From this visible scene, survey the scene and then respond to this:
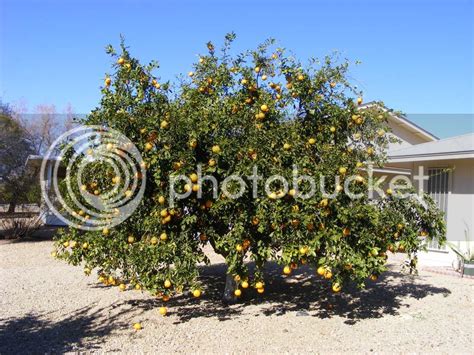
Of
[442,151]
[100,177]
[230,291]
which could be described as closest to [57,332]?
[100,177]

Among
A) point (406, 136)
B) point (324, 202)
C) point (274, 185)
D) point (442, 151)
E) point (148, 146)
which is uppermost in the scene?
point (406, 136)

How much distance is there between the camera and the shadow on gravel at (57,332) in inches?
193

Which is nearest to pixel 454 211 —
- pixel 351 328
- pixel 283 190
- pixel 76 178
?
pixel 351 328

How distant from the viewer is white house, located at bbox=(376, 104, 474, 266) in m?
9.66

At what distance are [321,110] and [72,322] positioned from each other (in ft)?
13.7

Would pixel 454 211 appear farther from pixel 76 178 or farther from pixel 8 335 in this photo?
pixel 8 335

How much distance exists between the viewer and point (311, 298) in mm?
7062

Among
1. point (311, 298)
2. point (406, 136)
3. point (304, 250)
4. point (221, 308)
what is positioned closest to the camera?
point (304, 250)

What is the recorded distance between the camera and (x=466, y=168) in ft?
32.0

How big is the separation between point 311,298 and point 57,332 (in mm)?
3662

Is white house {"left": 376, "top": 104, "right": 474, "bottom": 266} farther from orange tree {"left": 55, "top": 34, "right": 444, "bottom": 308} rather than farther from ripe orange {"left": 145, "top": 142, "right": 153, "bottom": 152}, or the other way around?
ripe orange {"left": 145, "top": 142, "right": 153, "bottom": 152}

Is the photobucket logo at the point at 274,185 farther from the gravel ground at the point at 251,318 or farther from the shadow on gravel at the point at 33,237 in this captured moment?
the shadow on gravel at the point at 33,237

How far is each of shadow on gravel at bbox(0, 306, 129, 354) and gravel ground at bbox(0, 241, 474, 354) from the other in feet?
0.04

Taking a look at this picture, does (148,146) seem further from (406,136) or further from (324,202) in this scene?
(406,136)
